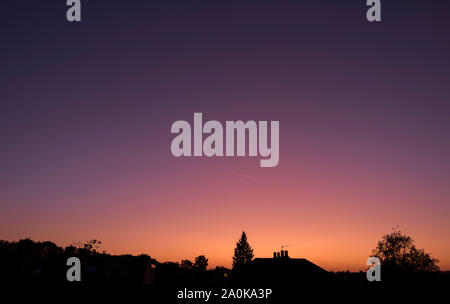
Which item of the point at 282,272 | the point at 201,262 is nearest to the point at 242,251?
the point at 201,262

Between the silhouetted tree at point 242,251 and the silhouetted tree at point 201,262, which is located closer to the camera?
the silhouetted tree at point 242,251

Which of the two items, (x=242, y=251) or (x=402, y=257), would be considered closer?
(x=402, y=257)

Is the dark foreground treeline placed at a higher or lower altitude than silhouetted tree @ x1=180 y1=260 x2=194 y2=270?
higher

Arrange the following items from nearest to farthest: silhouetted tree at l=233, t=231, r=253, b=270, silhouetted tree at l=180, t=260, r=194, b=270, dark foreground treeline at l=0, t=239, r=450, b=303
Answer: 1. dark foreground treeline at l=0, t=239, r=450, b=303
2. silhouetted tree at l=233, t=231, r=253, b=270
3. silhouetted tree at l=180, t=260, r=194, b=270

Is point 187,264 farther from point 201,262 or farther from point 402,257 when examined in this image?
point 402,257

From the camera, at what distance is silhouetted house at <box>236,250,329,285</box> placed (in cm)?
5075

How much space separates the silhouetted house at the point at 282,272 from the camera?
50.8 meters

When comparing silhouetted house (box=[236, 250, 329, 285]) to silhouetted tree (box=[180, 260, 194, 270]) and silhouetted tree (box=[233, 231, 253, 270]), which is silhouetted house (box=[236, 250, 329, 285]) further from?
silhouetted tree (box=[180, 260, 194, 270])

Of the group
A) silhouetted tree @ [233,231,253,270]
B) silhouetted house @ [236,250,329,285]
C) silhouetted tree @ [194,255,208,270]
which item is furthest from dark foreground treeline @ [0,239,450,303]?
silhouetted tree @ [194,255,208,270]

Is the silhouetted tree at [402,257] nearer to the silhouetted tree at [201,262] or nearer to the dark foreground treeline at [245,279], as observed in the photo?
the dark foreground treeline at [245,279]

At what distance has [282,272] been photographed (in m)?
52.3

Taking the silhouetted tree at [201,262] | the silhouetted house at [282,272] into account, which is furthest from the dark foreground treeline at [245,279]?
the silhouetted tree at [201,262]
